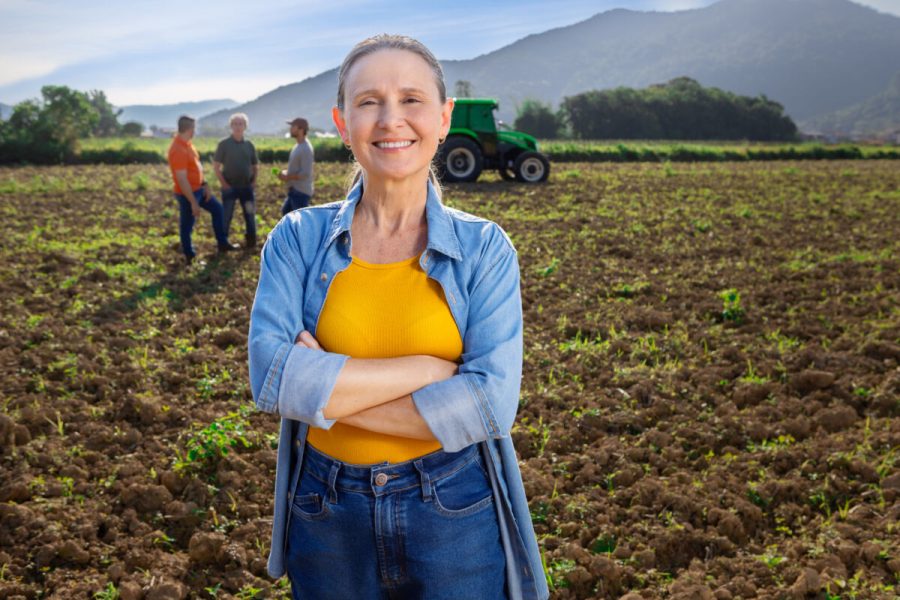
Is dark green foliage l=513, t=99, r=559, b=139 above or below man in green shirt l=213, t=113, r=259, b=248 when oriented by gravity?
above

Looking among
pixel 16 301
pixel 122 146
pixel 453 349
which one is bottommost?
pixel 16 301

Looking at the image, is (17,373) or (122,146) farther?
(122,146)

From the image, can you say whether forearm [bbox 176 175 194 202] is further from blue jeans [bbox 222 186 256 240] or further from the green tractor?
the green tractor

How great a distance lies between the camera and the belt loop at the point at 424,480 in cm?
152

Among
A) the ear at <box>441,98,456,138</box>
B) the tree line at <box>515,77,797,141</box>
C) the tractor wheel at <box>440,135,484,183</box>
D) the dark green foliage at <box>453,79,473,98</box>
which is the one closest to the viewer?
the ear at <box>441,98,456,138</box>

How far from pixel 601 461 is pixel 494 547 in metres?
2.54

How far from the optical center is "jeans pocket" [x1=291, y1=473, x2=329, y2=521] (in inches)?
61.9

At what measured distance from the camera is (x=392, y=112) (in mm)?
1544

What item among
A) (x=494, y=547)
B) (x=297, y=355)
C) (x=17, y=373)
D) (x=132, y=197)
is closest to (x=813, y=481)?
(x=494, y=547)

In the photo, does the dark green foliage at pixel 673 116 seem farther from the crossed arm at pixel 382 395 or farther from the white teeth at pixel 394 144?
the crossed arm at pixel 382 395

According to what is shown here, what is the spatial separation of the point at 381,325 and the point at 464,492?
0.39 meters

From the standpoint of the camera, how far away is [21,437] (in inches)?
165

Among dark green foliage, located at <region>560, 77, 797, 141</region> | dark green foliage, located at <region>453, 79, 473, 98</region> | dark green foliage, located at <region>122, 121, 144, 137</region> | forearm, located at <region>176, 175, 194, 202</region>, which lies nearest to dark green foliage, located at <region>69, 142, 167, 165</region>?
dark green foliage, located at <region>453, 79, 473, 98</region>

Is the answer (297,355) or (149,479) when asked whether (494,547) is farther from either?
(149,479)
